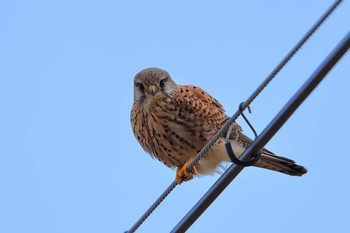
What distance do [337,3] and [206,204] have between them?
1.25 meters

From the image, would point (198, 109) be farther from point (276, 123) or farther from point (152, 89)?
point (276, 123)

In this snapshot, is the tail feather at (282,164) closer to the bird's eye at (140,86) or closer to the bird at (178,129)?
the bird at (178,129)

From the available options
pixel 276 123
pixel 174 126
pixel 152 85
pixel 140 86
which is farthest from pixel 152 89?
pixel 276 123

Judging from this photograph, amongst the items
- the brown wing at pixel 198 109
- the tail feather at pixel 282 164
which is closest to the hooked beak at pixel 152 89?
the brown wing at pixel 198 109

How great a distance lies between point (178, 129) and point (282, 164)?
803mm

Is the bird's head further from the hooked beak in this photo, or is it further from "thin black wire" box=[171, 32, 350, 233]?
"thin black wire" box=[171, 32, 350, 233]

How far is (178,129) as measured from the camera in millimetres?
5676

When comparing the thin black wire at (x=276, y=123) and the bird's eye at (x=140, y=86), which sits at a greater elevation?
the bird's eye at (x=140, y=86)

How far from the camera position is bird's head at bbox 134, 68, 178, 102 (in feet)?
18.8

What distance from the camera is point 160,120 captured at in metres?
5.65

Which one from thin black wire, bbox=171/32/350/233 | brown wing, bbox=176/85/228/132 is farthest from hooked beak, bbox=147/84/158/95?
thin black wire, bbox=171/32/350/233

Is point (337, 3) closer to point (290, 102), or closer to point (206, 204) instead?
point (290, 102)

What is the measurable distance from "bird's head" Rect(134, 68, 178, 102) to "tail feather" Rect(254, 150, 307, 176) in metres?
0.84

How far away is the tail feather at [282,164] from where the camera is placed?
5.67 m
